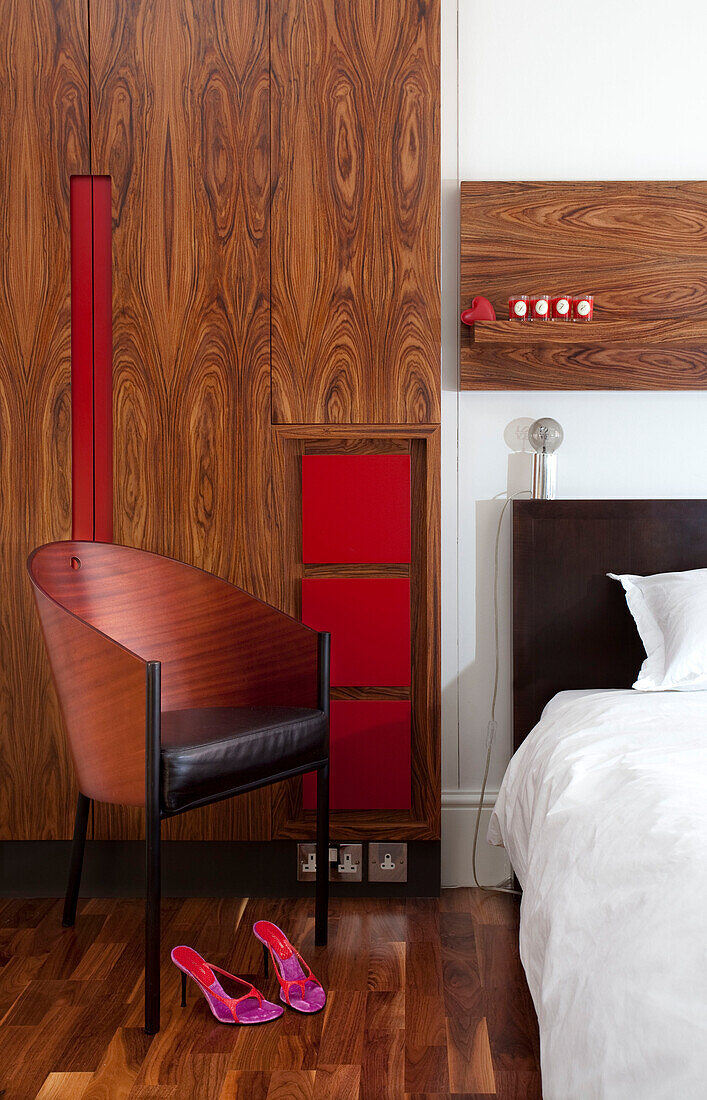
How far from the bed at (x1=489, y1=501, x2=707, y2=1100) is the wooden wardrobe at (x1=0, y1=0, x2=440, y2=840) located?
1.20ft

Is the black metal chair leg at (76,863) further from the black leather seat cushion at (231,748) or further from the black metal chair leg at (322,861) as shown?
the black metal chair leg at (322,861)

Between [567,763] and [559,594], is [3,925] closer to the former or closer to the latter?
[567,763]

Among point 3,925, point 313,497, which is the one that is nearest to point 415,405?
point 313,497

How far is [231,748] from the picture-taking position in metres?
1.94

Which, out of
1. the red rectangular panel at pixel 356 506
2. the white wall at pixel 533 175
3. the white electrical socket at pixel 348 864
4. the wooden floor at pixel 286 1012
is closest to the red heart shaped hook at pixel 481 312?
the white wall at pixel 533 175

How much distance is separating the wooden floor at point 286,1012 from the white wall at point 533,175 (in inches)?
20.1

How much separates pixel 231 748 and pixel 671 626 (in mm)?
1133

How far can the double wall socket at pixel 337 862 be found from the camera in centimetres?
248

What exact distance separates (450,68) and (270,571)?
1618mm

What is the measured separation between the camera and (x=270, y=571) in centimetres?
248

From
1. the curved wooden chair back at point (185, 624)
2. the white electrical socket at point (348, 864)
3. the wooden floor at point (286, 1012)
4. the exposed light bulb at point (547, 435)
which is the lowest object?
the wooden floor at point (286, 1012)

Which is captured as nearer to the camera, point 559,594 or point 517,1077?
point 517,1077

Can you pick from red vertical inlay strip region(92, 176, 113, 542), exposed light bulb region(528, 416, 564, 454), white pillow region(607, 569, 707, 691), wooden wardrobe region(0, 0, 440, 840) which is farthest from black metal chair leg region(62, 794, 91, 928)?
exposed light bulb region(528, 416, 564, 454)

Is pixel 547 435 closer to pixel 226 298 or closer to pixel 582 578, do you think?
pixel 582 578
